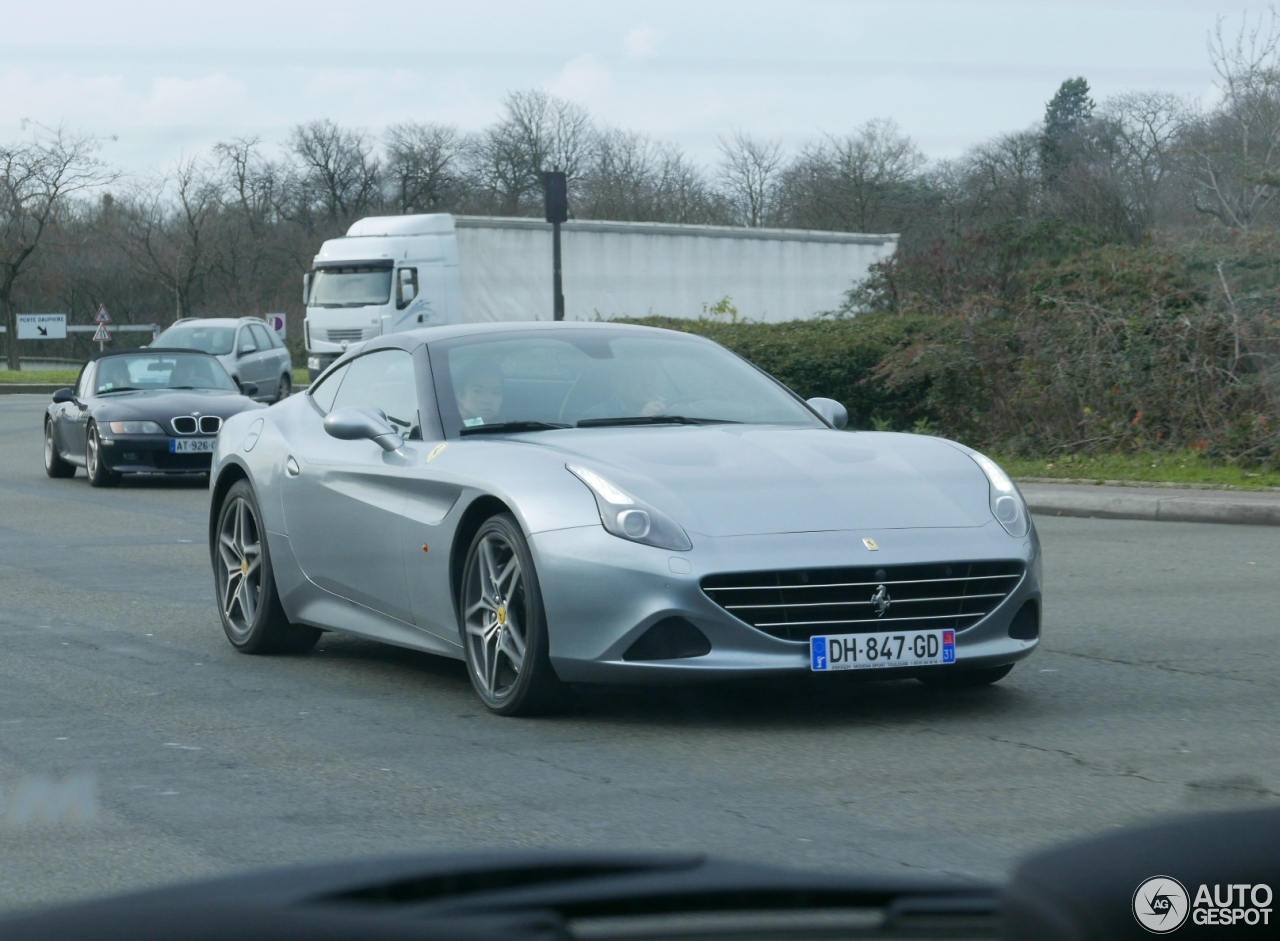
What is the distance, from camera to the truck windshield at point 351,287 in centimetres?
3453

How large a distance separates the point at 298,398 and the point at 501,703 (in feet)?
8.51

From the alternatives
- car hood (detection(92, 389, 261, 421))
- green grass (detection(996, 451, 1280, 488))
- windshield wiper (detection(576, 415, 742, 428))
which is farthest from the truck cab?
windshield wiper (detection(576, 415, 742, 428))

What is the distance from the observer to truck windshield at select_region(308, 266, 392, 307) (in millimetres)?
34531

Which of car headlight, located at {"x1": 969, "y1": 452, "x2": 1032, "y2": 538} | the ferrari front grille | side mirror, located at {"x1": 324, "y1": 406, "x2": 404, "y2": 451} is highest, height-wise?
side mirror, located at {"x1": 324, "y1": 406, "x2": 404, "y2": 451}

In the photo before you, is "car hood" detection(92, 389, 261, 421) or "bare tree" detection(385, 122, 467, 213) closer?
"car hood" detection(92, 389, 261, 421)

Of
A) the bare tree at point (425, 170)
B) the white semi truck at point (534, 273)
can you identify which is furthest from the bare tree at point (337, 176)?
the white semi truck at point (534, 273)

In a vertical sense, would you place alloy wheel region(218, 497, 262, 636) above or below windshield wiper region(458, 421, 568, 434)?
below

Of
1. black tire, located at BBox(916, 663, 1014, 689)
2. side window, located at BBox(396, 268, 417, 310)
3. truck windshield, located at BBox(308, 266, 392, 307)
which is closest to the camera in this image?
black tire, located at BBox(916, 663, 1014, 689)

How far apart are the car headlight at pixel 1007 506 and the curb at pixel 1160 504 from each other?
7.98 meters

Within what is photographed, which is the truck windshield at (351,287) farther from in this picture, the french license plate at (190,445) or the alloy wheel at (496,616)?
the alloy wheel at (496,616)

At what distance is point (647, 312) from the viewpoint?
114 ft

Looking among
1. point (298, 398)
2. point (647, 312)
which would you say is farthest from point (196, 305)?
point (298, 398)

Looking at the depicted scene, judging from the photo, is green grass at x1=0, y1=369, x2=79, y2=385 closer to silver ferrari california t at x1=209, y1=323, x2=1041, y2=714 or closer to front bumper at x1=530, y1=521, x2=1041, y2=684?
silver ferrari california t at x1=209, y1=323, x2=1041, y2=714

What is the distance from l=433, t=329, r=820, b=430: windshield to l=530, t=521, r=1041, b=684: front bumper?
1136 millimetres
